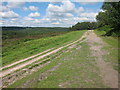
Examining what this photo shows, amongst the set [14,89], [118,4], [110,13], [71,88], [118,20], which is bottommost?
[14,89]

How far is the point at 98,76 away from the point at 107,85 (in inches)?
38.1

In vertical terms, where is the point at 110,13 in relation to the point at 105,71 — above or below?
above

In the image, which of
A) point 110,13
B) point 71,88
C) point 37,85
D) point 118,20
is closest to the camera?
point 71,88

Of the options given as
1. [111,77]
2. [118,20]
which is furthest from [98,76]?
[118,20]

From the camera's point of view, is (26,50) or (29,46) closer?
(26,50)

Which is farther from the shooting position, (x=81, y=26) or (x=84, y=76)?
(x=81, y=26)

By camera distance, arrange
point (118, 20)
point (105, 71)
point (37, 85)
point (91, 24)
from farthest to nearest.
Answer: point (91, 24)
point (118, 20)
point (105, 71)
point (37, 85)

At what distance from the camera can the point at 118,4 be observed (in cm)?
2091

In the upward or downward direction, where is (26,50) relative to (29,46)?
downward

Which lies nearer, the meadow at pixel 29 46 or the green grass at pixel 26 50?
the green grass at pixel 26 50

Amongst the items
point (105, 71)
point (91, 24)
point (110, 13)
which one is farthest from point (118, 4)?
point (91, 24)

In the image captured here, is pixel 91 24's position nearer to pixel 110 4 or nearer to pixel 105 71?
pixel 110 4

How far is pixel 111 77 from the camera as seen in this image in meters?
6.01

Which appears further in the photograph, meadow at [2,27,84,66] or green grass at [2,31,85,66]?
meadow at [2,27,84,66]
